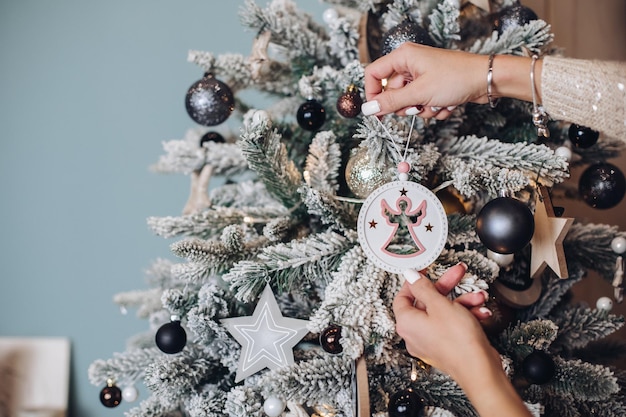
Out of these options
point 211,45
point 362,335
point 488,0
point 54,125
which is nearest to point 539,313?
point 362,335

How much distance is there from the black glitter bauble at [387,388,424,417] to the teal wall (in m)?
0.91

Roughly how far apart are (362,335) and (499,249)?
19 cm

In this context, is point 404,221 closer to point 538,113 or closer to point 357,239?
point 357,239

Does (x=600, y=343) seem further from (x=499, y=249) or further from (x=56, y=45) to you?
(x=56, y=45)

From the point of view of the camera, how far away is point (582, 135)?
85 cm

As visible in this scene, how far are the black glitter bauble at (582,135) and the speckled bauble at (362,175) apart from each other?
32 cm

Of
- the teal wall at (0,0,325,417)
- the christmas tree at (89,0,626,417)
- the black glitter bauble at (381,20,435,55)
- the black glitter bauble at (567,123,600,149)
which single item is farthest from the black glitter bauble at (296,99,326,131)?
the teal wall at (0,0,325,417)

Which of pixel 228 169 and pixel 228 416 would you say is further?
pixel 228 169

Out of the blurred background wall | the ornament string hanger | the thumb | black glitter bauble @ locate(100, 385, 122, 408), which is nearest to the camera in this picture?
the thumb

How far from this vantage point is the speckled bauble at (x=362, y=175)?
0.76m

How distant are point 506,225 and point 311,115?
321mm

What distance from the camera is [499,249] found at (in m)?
0.66

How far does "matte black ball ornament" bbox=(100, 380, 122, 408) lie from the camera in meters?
0.82

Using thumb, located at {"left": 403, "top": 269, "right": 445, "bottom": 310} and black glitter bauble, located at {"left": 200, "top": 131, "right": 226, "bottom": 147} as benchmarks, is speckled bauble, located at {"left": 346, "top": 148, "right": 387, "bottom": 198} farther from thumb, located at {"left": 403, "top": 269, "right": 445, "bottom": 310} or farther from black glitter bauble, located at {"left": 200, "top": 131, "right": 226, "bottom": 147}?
black glitter bauble, located at {"left": 200, "top": 131, "right": 226, "bottom": 147}
